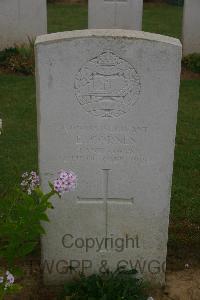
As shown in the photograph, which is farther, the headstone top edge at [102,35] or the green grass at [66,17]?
the green grass at [66,17]

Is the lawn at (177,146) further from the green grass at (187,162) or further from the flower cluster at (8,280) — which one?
the flower cluster at (8,280)

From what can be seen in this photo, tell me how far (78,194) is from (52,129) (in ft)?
1.58

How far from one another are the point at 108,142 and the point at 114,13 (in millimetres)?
7175

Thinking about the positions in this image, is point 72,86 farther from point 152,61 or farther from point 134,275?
point 134,275

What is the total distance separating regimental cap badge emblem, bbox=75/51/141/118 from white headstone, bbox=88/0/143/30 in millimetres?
7080

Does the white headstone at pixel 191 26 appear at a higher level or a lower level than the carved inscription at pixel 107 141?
higher

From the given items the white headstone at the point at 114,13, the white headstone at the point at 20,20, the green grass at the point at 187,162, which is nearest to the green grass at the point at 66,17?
the white headstone at the point at 20,20

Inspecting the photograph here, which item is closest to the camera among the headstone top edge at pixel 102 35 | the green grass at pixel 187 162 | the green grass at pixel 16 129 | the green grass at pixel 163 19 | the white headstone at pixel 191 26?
the headstone top edge at pixel 102 35

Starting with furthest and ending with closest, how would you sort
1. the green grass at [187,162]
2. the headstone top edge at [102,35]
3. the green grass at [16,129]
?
1. the green grass at [16,129]
2. the green grass at [187,162]
3. the headstone top edge at [102,35]

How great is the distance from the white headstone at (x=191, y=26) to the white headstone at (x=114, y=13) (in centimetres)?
84

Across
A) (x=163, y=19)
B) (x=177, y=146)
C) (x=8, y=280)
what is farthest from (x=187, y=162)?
(x=163, y=19)

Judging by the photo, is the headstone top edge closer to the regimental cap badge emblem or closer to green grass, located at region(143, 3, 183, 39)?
the regimental cap badge emblem

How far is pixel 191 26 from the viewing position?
1027 centimetres

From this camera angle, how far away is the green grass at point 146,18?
1375 cm
